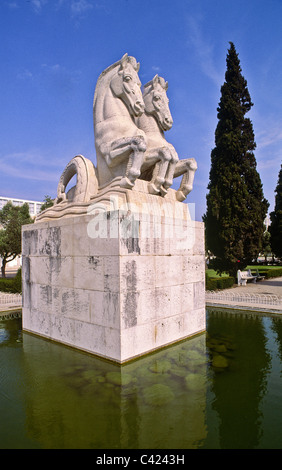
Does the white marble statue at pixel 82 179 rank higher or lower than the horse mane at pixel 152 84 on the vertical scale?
lower

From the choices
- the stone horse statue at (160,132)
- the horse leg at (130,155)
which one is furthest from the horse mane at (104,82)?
the horse leg at (130,155)

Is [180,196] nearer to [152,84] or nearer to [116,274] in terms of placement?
[152,84]

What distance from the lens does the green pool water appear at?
3387mm

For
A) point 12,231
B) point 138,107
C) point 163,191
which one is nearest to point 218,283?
point 163,191

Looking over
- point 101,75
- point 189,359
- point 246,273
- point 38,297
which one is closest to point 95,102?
point 101,75

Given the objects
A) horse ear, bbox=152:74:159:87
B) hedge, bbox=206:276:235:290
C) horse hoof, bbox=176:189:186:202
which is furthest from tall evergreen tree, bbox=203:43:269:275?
horse ear, bbox=152:74:159:87

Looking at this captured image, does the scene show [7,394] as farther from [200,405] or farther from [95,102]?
[95,102]

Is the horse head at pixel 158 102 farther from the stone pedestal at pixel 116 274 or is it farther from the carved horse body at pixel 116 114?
the stone pedestal at pixel 116 274

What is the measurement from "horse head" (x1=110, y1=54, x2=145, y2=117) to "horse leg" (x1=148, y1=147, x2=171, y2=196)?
4.28 feet

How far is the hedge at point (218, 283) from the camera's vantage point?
15.2 meters

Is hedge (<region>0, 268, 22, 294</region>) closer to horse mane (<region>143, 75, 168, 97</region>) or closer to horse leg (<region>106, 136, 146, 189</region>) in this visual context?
horse leg (<region>106, 136, 146, 189</region>)

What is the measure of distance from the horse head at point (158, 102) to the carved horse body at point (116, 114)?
22.8 inches

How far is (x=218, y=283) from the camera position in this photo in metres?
15.9
